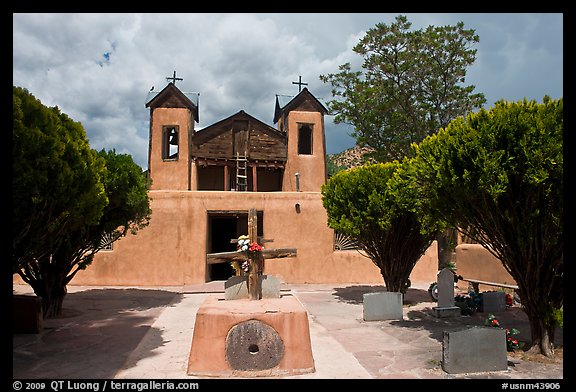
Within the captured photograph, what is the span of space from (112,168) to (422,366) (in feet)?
33.0

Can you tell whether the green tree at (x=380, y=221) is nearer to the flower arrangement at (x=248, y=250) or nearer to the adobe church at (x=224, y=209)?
the adobe church at (x=224, y=209)

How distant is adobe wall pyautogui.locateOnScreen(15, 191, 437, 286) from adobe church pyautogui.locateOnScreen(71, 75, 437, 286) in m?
0.04

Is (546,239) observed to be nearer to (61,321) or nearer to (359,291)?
(359,291)

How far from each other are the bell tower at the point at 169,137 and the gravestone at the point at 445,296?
16.5m

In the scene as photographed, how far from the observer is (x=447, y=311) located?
35.8 ft

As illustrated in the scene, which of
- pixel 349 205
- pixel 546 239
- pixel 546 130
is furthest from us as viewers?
pixel 349 205

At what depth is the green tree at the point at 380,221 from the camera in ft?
38.4

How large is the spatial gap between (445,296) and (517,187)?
4.87 metres

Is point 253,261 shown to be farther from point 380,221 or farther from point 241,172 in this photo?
point 241,172

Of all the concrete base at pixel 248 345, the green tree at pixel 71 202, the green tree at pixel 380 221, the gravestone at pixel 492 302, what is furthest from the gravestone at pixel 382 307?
the green tree at pixel 71 202

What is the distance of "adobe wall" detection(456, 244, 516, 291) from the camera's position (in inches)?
606

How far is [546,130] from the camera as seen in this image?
6395 mm
